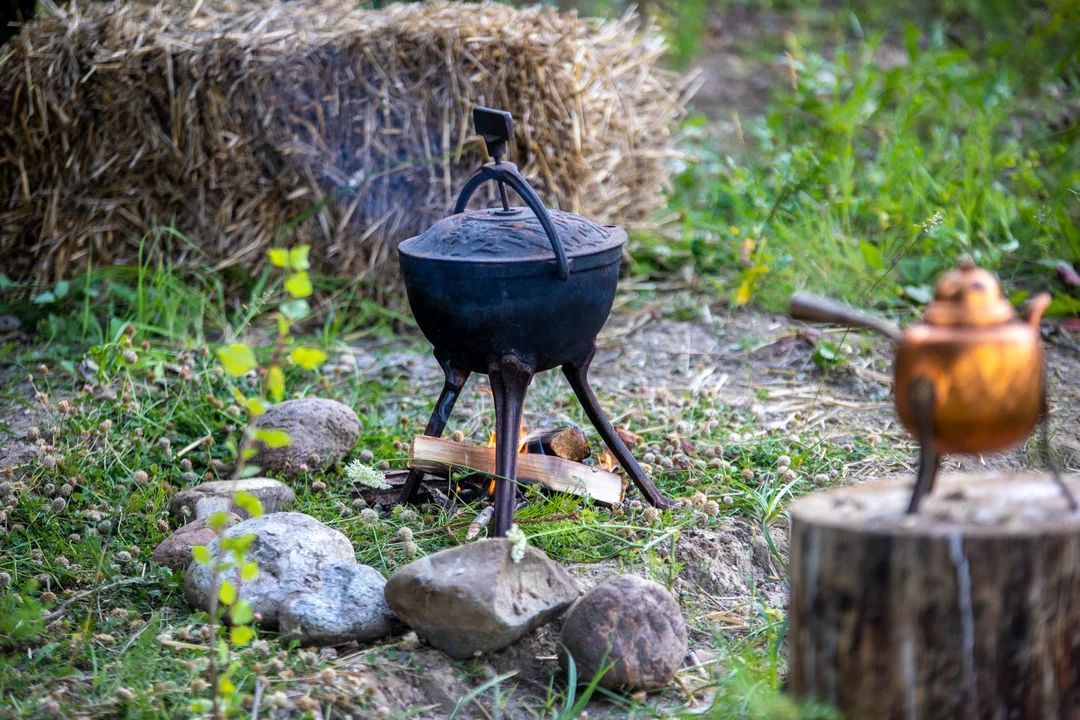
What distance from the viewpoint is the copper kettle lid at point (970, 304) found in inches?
57.7

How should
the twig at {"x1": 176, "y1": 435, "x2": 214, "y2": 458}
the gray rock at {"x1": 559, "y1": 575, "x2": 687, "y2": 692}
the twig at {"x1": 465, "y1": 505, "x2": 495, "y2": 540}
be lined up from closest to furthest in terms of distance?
the gray rock at {"x1": 559, "y1": 575, "x2": 687, "y2": 692}, the twig at {"x1": 465, "y1": 505, "x2": 495, "y2": 540}, the twig at {"x1": 176, "y1": 435, "x2": 214, "y2": 458}

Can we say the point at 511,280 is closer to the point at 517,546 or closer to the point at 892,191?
the point at 517,546

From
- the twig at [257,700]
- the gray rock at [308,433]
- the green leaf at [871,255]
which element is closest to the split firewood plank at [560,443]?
the gray rock at [308,433]

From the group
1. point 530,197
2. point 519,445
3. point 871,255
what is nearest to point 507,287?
point 530,197

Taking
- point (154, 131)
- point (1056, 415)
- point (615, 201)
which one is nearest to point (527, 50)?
point (615, 201)

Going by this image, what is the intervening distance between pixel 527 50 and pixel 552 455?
206 cm

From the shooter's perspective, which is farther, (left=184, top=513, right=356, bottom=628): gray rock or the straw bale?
the straw bale

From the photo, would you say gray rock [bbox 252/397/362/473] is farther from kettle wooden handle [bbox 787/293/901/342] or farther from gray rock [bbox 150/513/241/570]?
kettle wooden handle [bbox 787/293/901/342]

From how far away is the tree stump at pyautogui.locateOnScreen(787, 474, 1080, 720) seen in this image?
1.40 m

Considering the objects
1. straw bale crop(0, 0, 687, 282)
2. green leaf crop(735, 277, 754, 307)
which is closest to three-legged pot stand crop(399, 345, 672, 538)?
green leaf crop(735, 277, 754, 307)

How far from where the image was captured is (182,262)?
4180 millimetres

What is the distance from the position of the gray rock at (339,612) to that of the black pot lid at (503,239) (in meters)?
0.81

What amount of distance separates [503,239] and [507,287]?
0.13 metres

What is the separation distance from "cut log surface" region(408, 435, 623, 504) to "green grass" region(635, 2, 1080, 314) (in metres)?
1.55
